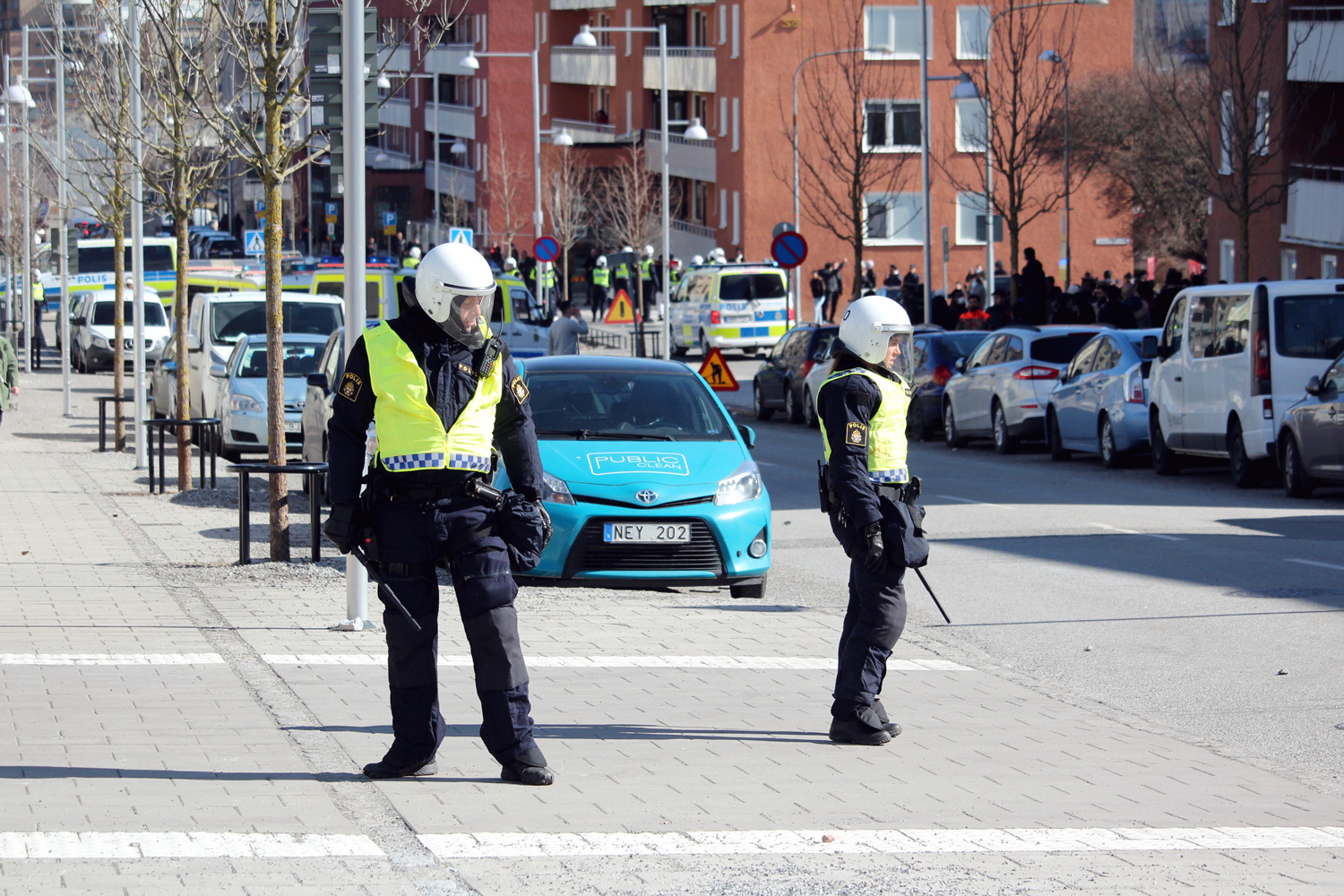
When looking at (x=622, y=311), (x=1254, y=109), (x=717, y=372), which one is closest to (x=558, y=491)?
(x=717, y=372)

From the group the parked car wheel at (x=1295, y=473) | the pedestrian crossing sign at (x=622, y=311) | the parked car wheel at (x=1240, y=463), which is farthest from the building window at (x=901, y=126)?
the parked car wheel at (x=1295, y=473)

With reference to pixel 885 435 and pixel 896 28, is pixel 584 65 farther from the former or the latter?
pixel 885 435

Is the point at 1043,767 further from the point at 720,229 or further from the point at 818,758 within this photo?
the point at 720,229

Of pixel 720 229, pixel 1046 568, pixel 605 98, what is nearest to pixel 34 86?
pixel 605 98

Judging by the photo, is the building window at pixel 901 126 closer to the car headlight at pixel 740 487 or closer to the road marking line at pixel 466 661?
the car headlight at pixel 740 487

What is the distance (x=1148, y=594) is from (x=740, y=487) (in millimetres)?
2718

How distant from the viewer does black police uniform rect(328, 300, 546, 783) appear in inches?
245

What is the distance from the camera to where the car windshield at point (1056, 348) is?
2430 centimetres

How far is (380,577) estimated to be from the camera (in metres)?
6.30

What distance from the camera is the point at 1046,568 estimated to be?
1321 centimetres

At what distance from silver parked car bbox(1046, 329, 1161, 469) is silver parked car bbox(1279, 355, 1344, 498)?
13.2 ft

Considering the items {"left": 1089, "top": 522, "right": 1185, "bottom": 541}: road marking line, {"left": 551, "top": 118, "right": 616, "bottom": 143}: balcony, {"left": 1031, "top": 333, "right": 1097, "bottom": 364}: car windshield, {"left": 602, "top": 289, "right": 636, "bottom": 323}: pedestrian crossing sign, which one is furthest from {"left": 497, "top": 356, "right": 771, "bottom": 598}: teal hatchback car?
{"left": 551, "top": 118, "right": 616, "bottom": 143}: balcony

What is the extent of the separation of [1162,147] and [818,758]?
5201 centimetres

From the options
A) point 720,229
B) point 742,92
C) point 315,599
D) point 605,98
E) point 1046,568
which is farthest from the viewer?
point 605,98
